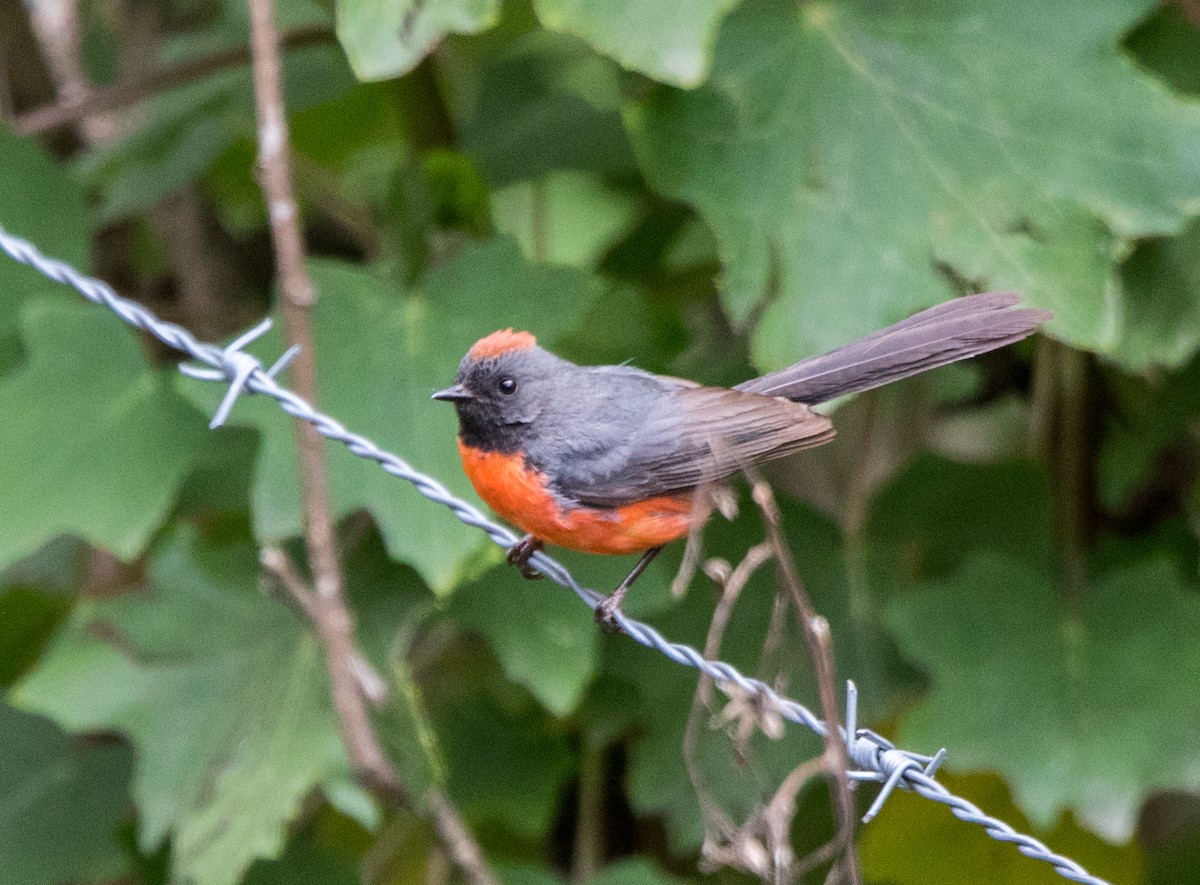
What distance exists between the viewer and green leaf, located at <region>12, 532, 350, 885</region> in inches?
93.3

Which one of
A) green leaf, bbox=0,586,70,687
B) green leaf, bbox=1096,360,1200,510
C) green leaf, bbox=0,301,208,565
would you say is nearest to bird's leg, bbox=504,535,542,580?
green leaf, bbox=0,301,208,565

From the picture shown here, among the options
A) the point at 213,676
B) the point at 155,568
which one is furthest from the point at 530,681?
the point at 155,568

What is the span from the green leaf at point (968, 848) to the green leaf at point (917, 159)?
3.34 ft

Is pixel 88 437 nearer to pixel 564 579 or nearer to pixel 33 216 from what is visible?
pixel 33 216

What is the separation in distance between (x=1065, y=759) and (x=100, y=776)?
6.22ft

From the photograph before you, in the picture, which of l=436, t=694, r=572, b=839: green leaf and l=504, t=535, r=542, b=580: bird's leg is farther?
l=436, t=694, r=572, b=839: green leaf

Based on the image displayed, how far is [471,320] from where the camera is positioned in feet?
7.88

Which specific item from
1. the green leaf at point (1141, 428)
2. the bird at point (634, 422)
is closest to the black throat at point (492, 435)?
the bird at point (634, 422)

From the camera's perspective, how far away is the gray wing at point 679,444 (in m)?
1.81

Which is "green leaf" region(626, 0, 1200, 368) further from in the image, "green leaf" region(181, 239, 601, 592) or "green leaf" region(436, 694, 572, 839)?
"green leaf" region(436, 694, 572, 839)

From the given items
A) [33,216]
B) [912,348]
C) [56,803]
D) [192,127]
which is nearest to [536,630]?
[912,348]

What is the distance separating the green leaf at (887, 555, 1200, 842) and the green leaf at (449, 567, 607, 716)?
2.02 ft

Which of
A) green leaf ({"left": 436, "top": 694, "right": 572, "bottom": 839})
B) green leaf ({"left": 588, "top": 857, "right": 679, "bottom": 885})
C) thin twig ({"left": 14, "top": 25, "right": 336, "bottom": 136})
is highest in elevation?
thin twig ({"left": 14, "top": 25, "right": 336, "bottom": 136})

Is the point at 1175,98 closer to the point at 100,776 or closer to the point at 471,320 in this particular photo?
the point at 471,320
